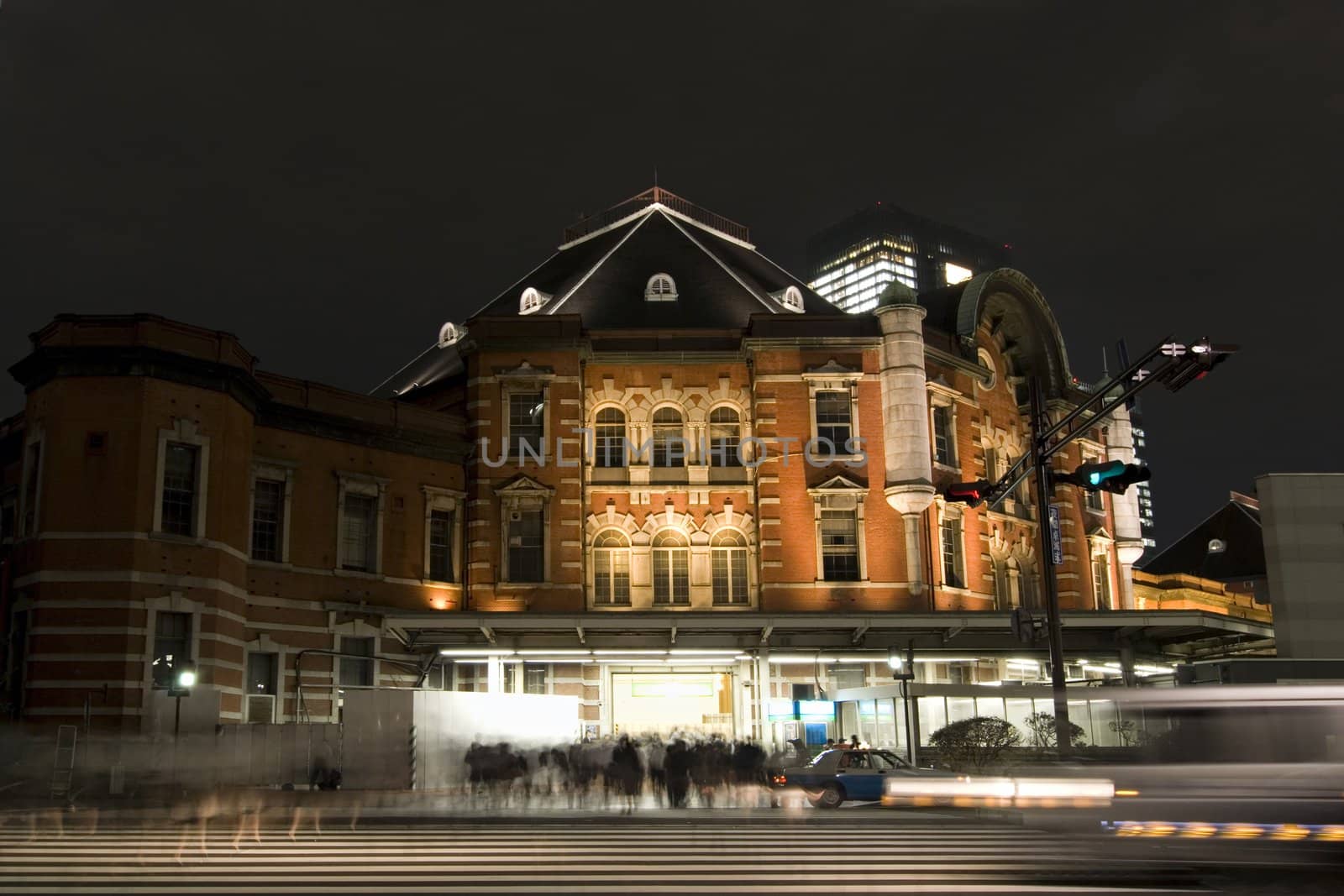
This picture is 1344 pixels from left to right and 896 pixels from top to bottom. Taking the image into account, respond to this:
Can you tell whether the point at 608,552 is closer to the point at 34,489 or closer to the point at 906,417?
the point at 906,417

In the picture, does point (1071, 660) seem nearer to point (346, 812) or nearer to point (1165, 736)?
point (346, 812)

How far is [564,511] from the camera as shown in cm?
3938

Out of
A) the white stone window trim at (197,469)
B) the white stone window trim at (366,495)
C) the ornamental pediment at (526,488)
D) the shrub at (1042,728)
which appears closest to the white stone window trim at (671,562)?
the ornamental pediment at (526,488)

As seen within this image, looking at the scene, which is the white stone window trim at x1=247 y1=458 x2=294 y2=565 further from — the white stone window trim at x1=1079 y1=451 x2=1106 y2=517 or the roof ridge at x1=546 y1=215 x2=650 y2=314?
the white stone window trim at x1=1079 y1=451 x2=1106 y2=517

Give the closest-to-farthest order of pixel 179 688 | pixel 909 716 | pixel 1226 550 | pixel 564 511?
pixel 179 688, pixel 909 716, pixel 564 511, pixel 1226 550

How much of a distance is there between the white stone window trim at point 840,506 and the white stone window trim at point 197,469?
690 inches

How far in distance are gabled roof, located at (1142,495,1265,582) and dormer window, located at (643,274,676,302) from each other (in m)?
46.6

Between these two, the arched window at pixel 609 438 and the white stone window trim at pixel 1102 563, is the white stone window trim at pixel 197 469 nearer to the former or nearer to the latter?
the arched window at pixel 609 438

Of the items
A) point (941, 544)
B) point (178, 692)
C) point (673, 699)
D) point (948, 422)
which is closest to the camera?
point (178, 692)

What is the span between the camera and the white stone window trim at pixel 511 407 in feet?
131

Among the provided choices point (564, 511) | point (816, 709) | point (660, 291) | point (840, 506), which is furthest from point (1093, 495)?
point (564, 511)

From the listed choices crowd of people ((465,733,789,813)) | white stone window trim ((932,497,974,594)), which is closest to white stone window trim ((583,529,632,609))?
white stone window trim ((932,497,974,594))

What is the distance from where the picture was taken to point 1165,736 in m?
13.3

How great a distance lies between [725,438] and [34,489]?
19.6 m
